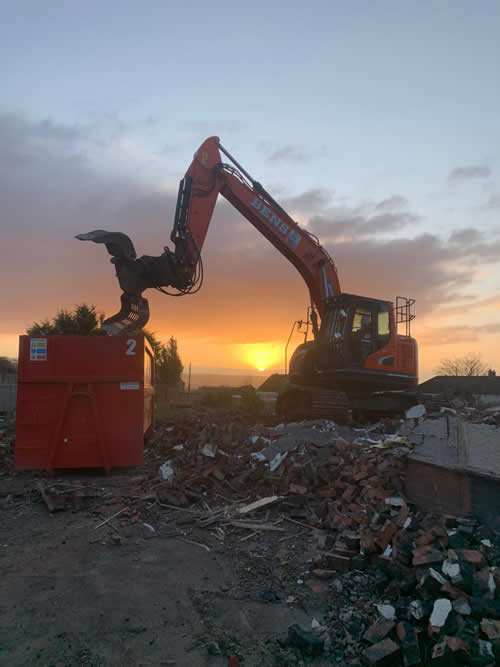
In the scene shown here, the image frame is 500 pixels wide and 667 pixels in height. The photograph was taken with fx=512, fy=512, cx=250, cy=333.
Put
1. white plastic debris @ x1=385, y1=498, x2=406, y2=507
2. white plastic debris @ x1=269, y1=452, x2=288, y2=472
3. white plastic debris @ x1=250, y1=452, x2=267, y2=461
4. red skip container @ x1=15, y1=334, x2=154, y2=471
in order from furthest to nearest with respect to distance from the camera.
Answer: white plastic debris @ x1=250, y1=452, x2=267, y2=461 < red skip container @ x1=15, y1=334, x2=154, y2=471 < white plastic debris @ x1=269, y1=452, x2=288, y2=472 < white plastic debris @ x1=385, y1=498, x2=406, y2=507

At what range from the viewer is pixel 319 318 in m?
12.7

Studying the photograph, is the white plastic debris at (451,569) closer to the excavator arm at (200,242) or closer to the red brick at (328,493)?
the red brick at (328,493)

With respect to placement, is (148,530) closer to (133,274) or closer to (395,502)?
(395,502)

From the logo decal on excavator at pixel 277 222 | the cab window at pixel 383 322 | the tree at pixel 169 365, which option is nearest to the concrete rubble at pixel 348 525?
the cab window at pixel 383 322

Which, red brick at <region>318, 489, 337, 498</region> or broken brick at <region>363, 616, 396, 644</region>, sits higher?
red brick at <region>318, 489, 337, 498</region>

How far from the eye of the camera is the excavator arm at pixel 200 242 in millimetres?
9195

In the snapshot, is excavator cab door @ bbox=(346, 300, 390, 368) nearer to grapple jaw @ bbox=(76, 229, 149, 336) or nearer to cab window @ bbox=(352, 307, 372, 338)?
cab window @ bbox=(352, 307, 372, 338)

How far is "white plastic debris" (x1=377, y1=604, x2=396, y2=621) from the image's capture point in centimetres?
374

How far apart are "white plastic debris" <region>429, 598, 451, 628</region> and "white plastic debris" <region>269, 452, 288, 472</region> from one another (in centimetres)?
396

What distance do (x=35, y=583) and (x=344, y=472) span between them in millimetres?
3925

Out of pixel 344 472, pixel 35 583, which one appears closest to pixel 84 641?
pixel 35 583

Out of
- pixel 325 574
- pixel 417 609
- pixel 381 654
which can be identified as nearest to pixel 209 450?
pixel 325 574

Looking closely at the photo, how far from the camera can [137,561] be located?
189 inches

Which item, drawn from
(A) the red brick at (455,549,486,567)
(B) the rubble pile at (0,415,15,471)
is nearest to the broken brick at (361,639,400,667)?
(A) the red brick at (455,549,486,567)
